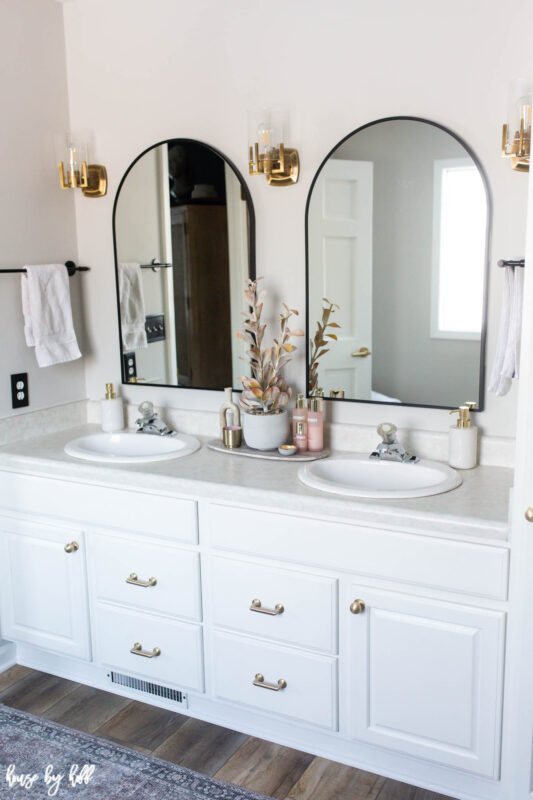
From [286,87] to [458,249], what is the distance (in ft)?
2.41

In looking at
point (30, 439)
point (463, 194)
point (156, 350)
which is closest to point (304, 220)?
point (463, 194)

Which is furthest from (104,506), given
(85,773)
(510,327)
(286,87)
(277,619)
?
(286,87)

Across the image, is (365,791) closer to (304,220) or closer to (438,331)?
(438,331)

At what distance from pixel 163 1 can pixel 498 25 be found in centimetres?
109

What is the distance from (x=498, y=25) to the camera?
2039 mm

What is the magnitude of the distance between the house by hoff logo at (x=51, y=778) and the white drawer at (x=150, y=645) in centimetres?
32

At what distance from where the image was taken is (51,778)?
2.07 metres

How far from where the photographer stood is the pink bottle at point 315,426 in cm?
237

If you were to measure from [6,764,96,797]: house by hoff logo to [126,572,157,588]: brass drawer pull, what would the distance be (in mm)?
497

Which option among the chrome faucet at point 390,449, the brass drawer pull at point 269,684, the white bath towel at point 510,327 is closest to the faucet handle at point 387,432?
the chrome faucet at point 390,449

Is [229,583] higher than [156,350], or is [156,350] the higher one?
[156,350]

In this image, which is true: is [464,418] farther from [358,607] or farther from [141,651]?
[141,651]

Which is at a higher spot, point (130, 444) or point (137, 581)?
point (130, 444)

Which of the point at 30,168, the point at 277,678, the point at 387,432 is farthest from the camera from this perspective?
the point at 30,168
